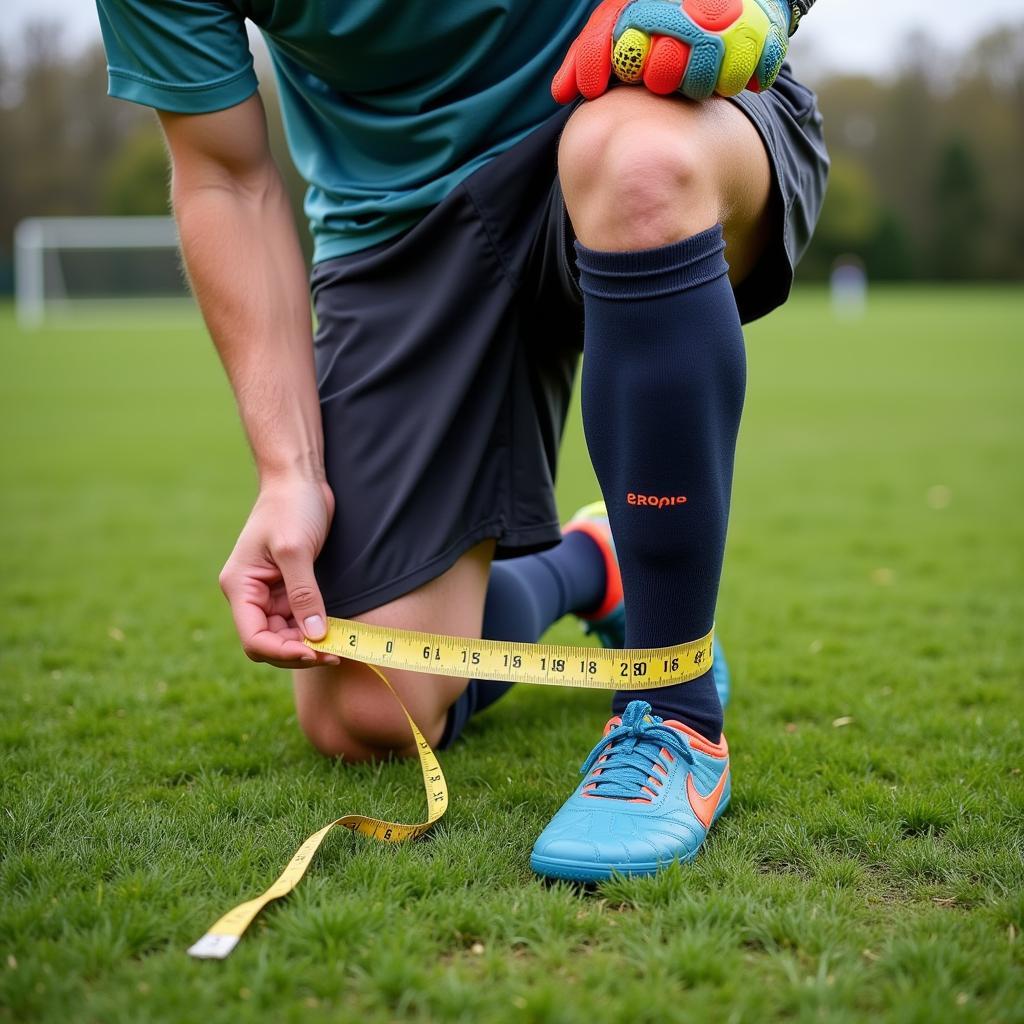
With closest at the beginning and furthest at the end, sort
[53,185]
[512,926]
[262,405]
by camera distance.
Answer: [512,926] → [262,405] → [53,185]

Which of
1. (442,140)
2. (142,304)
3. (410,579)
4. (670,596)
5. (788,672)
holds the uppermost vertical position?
(442,140)

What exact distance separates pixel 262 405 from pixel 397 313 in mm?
373

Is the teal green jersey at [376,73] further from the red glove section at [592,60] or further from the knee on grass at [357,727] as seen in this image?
the knee on grass at [357,727]

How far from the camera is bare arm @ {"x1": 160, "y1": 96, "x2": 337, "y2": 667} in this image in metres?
2.29

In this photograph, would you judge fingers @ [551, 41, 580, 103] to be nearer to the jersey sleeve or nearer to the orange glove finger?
the orange glove finger

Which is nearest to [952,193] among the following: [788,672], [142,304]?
[142,304]

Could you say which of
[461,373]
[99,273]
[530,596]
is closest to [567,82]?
[461,373]

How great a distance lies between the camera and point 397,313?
2.49m

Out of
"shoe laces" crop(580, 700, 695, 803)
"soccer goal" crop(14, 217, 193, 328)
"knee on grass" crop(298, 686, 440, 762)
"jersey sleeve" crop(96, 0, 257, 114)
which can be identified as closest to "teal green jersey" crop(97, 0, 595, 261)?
"jersey sleeve" crop(96, 0, 257, 114)

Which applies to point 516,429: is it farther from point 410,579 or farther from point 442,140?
point 442,140

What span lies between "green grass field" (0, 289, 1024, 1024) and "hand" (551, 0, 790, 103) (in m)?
1.26

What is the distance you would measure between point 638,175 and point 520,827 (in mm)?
1124

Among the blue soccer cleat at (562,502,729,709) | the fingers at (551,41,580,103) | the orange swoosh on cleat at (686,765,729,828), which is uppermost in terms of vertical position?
the fingers at (551,41,580,103)

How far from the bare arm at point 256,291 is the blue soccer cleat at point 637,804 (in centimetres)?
66
